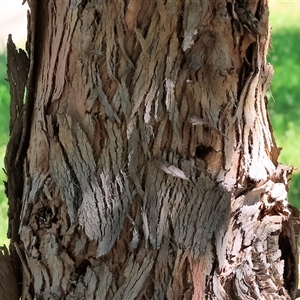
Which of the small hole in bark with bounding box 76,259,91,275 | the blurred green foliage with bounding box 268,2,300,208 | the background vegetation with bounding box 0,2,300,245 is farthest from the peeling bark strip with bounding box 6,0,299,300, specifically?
the background vegetation with bounding box 0,2,300,245

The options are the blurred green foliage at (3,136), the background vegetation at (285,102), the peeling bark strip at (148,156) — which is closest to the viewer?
the peeling bark strip at (148,156)

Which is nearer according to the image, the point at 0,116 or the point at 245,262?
the point at 245,262

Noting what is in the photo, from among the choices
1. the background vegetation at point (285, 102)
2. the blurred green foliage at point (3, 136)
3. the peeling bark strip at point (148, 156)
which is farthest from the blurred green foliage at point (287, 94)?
the blurred green foliage at point (3, 136)

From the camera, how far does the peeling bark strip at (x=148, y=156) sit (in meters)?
1.32

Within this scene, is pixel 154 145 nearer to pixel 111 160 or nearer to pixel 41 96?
pixel 111 160

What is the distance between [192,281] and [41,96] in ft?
1.82

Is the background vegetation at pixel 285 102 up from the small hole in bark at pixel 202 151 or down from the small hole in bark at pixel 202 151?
up

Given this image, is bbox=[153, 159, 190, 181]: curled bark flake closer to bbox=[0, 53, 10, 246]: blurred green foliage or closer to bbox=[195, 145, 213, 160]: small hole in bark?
bbox=[195, 145, 213, 160]: small hole in bark

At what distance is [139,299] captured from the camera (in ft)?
4.33

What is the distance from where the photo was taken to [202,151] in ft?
4.51

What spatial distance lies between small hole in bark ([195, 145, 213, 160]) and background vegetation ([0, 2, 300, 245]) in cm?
130

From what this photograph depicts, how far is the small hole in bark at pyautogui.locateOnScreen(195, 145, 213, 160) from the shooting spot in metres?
1.37

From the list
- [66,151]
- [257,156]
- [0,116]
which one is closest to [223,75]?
[257,156]

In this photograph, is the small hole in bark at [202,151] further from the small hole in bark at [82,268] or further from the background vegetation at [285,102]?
the background vegetation at [285,102]
